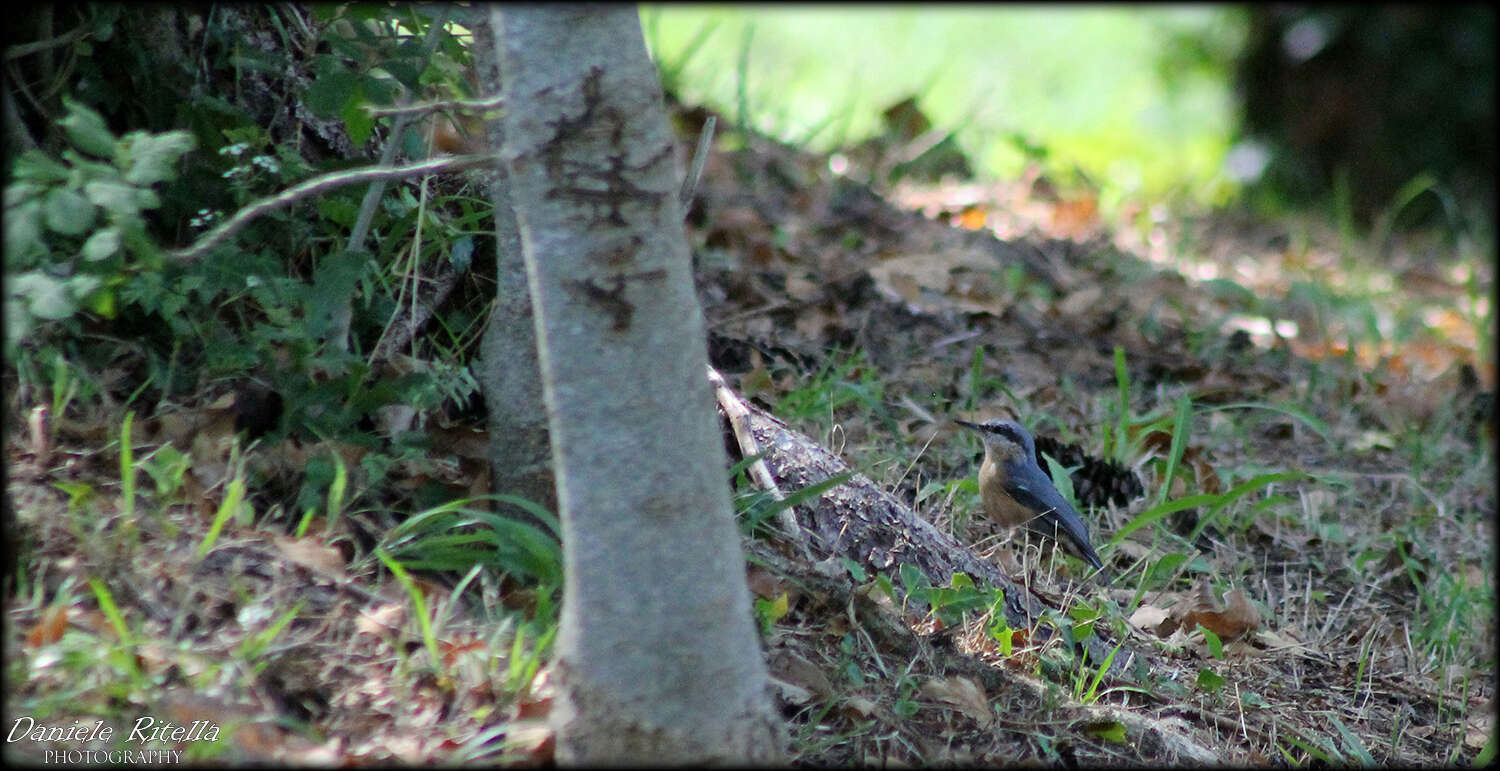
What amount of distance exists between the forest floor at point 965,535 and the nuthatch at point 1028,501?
7 centimetres

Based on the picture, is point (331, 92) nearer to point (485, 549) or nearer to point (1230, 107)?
point (485, 549)

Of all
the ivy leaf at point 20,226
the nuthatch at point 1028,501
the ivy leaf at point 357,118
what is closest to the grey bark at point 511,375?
the ivy leaf at point 357,118

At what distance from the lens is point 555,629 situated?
229cm

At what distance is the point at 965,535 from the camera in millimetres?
3400

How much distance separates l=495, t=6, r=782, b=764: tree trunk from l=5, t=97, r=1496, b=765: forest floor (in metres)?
0.27

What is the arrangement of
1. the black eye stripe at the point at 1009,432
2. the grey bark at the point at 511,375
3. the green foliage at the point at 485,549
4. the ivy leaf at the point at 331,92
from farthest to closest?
the black eye stripe at the point at 1009,432, the grey bark at the point at 511,375, the ivy leaf at the point at 331,92, the green foliage at the point at 485,549

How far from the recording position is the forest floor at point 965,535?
7.17ft

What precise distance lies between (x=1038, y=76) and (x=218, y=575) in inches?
379

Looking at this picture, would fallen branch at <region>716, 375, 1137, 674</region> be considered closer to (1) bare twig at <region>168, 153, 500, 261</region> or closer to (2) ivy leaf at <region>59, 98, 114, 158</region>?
(1) bare twig at <region>168, 153, 500, 261</region>

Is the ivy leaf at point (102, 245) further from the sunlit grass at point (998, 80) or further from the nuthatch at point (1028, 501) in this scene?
the sunlit grass at point (998, 80)

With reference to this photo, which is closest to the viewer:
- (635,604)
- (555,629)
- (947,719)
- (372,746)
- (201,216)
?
(635,604)

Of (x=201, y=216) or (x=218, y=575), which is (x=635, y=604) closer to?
(x=218, y=575)

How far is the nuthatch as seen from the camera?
3322mm

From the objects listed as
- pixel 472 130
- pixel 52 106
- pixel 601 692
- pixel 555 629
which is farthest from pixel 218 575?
pixel 472 130
